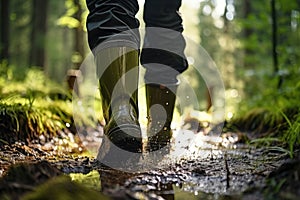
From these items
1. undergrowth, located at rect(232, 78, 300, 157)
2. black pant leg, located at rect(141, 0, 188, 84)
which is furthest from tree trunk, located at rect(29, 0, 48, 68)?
black pant leg, located at rect(141, 0, 188, 84)

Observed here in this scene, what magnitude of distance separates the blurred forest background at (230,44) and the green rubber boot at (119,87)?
89 cm

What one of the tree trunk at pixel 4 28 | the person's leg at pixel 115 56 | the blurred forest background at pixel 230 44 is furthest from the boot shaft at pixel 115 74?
the tree trunk at pixel 4 28

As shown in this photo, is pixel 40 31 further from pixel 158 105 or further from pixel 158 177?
pixel 158 177

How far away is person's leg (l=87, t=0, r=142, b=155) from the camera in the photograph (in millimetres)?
2021

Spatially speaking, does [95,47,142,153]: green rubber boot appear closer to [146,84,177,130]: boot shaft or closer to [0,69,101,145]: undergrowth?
[146,84,177,130]: boot shaft

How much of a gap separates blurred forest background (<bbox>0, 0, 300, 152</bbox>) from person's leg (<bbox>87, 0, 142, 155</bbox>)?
3.01ft

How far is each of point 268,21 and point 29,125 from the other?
17.2 feet

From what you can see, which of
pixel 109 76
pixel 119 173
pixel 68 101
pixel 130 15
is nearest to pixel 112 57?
pixel 109 76

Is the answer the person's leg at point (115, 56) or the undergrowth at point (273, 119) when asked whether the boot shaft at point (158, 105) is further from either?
the undergrowth at point (273, 119)

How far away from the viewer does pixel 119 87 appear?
2027 mm

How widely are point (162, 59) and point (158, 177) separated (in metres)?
1.00

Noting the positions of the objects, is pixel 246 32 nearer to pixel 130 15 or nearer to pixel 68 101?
pixel 68 101

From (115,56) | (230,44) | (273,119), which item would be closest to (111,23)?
(115,56)

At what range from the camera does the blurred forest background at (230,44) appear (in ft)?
15.9
